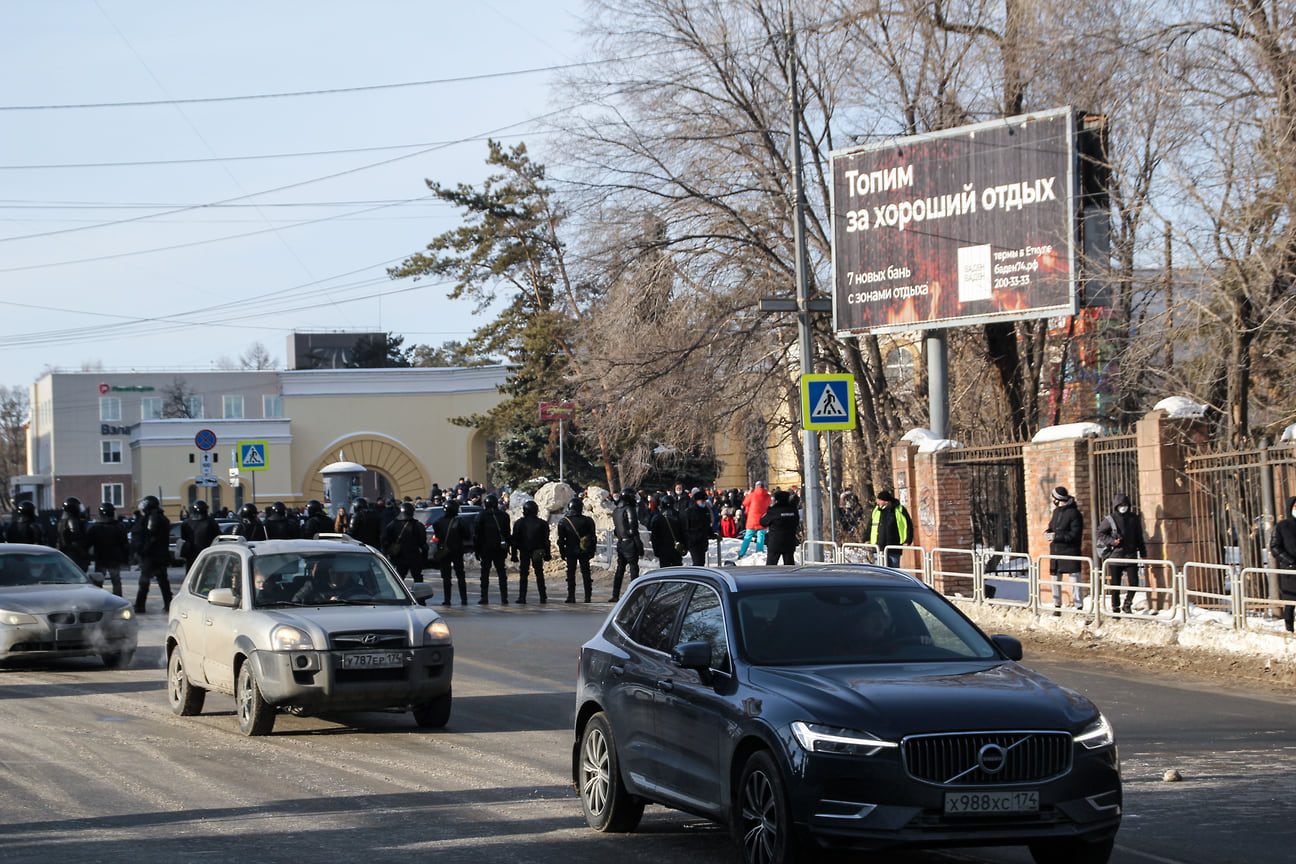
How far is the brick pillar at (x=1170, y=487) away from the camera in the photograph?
18.5m

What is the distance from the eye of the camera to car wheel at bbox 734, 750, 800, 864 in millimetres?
6127

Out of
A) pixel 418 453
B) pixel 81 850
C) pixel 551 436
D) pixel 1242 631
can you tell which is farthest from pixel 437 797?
pixel 418 453

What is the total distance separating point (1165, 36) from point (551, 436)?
1309 inches

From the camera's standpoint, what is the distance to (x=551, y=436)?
52.9 meters

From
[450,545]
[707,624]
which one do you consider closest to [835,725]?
[707,624]

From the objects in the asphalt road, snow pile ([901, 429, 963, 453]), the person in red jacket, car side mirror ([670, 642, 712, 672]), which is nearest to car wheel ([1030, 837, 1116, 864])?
the asphalt road

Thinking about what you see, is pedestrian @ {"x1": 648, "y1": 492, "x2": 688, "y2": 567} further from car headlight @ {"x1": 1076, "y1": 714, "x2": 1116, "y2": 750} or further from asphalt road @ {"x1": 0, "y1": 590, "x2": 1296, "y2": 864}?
car headlight @ {"x1": 1076, "y1": 714, "x2": 1116, "y2": 750}

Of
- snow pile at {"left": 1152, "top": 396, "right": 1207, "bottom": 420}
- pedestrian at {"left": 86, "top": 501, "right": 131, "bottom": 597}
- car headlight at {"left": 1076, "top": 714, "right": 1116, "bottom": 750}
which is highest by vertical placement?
snow pile at {"left": 1152, "top": 396, "right": 1207, "bottom": 420}

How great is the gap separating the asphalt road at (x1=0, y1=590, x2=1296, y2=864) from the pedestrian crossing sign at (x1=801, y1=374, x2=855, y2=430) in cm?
665

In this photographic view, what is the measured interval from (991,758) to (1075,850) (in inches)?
27.8

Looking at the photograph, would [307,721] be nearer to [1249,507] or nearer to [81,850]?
[81,850]

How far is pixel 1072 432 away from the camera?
2036 centimetres

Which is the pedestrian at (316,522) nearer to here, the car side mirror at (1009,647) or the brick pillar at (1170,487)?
the brick pillar at (1170,487)

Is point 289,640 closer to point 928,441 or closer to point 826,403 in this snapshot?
point 826,403
